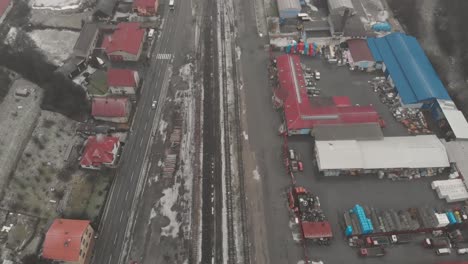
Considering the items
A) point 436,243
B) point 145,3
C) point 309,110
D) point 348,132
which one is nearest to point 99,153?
point 309,110

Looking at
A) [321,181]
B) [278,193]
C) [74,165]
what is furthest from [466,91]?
[74,165]

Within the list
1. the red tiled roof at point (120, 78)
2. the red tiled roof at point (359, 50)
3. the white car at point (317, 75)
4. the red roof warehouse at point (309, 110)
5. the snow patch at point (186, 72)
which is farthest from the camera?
the red tiled roof at point (359, 50)

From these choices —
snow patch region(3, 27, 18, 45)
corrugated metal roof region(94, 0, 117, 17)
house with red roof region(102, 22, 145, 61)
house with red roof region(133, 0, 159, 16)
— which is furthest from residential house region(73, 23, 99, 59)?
snow patch region(3, 27, 18, 45)

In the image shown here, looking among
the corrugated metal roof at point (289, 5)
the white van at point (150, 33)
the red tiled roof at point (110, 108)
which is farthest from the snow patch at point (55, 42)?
the corrugated metal roof at point (289, 5)

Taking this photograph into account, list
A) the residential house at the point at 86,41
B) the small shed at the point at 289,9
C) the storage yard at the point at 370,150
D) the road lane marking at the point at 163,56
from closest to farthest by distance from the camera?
the storage yard at the point at 370,150 → the residential house at the point at 86,41 → the road lane marking at the point at 163,56 → the small shed at the point at 289,9

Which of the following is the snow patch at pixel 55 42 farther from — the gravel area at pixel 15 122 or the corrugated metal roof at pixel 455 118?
the corrugated metal roof at pixel 455 118

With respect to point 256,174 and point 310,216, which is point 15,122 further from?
point 310,216
